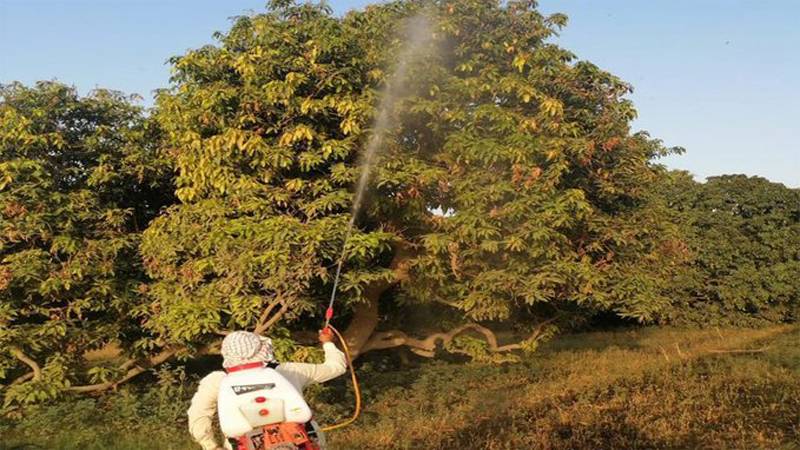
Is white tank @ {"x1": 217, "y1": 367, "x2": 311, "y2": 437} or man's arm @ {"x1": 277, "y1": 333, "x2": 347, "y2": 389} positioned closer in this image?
white tank @ {"x1": 217, "y1": 367, "x2": 311, "y2": 437}

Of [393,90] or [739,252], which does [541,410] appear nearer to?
[393,90]

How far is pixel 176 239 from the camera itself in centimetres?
1057

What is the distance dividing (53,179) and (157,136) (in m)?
2.03

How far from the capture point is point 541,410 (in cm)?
1148

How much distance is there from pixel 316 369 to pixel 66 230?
8.00 meters

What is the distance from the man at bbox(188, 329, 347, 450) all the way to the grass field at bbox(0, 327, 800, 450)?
5090mm

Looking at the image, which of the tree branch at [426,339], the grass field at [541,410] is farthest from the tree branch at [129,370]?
the tree branch at [426,339]

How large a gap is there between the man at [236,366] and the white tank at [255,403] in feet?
0.40

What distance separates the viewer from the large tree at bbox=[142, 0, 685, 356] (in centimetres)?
995

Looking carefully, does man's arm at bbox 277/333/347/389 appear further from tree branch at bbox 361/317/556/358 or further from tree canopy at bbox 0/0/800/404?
tree branch at bbox 361/317/556/358

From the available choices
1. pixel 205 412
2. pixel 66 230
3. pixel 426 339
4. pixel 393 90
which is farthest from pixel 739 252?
pixel 205 412

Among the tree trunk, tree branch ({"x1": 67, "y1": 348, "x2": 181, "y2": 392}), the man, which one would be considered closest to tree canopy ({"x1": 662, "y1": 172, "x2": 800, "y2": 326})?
the tree trunk

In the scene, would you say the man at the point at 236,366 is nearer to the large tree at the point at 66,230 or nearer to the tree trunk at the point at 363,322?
the large tree at the point at 66,230

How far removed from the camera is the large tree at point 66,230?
1066 centimetres
